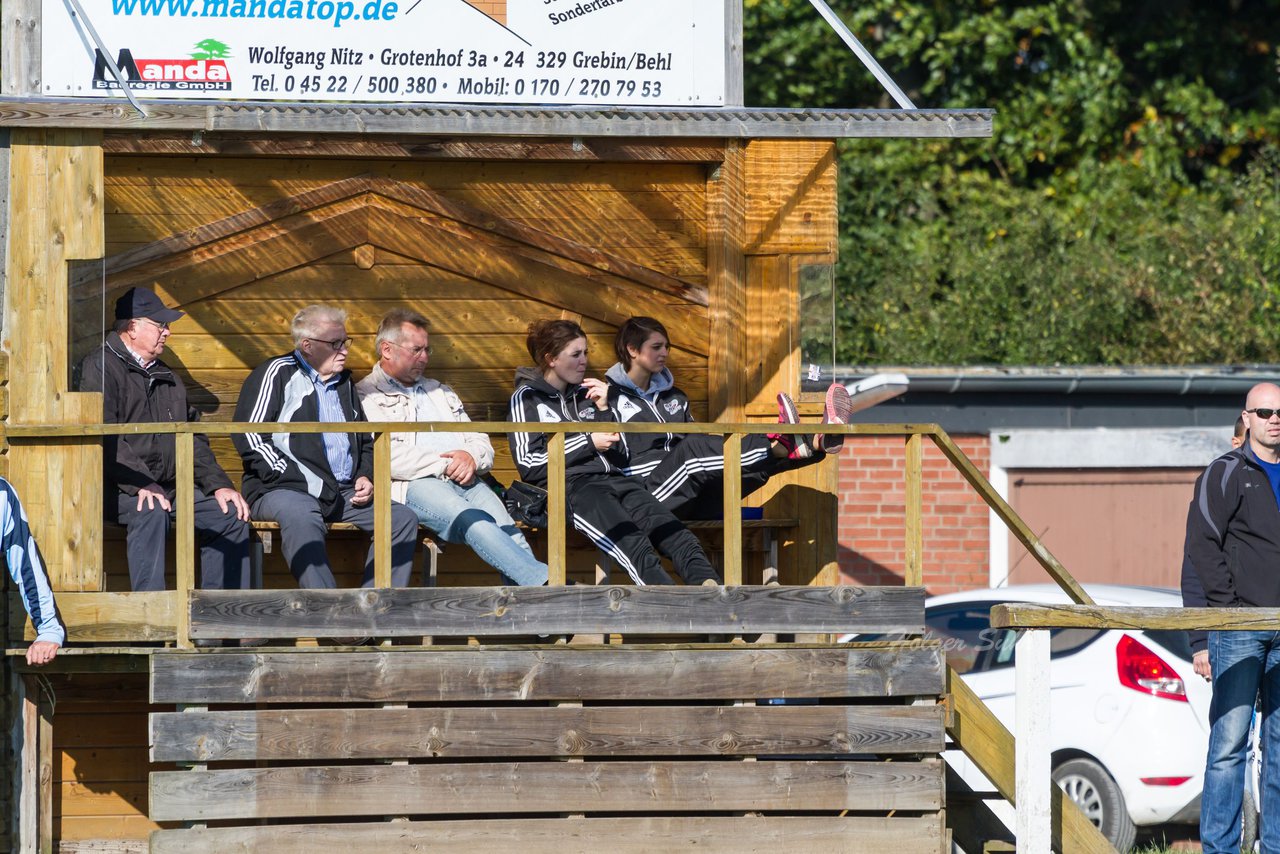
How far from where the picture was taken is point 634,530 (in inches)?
311

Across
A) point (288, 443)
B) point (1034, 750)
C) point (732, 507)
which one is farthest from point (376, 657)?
point (1034, 750)

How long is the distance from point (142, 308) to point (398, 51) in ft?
5.41

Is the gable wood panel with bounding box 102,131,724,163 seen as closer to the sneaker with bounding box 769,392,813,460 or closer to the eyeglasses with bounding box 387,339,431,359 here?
the eyeglasses with bounding box 387,339,431,359

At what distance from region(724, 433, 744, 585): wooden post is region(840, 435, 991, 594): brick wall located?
638 cm

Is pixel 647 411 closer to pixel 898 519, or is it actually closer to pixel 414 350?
pixel 414 350

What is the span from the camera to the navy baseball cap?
8094 millimetres

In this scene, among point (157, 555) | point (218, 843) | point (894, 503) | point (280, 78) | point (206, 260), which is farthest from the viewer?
point (894, 503)

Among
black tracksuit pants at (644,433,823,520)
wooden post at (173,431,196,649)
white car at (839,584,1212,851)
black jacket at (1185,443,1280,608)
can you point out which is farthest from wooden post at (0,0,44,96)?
white car at (839,584,1212,851)

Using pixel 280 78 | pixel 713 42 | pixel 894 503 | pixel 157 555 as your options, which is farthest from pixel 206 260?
pixel 894 503

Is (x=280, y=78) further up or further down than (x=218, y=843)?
further up

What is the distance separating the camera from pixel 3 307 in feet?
25.7

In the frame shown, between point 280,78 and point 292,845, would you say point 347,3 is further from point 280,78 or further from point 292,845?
point 292,845

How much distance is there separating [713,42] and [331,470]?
106 inches

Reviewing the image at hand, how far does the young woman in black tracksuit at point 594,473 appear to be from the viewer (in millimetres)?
7855
